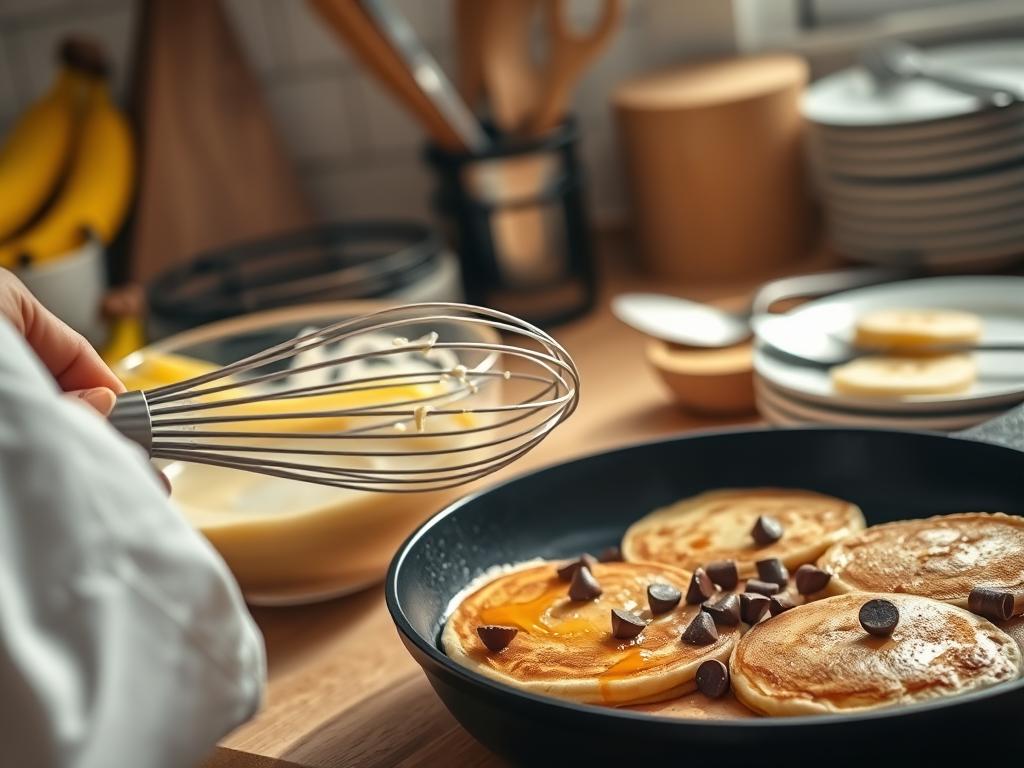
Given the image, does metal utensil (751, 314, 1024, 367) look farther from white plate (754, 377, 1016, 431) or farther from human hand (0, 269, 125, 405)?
human hand (0, 269, 125, 405)

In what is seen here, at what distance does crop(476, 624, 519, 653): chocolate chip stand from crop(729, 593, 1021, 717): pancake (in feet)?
0.34

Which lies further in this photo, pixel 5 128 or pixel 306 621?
pixel 5 128

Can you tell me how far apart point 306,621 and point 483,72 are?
0.70 m

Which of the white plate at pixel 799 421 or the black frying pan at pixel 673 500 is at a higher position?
the black frying pan at pixel 673 500

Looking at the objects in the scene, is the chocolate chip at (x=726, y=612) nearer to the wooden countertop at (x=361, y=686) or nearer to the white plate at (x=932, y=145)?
the wooden countertop at (x=361, y=686)

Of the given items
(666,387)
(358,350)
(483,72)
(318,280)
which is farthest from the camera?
(483,72)

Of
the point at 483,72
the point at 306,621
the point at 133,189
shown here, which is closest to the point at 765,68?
the point at 483,72

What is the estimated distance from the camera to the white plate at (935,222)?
3.83ft

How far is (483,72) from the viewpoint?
1.34 metres

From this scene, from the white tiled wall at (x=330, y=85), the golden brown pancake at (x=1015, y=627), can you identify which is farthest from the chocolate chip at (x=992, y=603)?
the white tiled wall at (x=330, y=85)

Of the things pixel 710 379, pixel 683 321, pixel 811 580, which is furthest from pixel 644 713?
pixel 683 321

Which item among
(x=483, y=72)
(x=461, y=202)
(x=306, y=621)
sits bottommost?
(x=306, y=621)

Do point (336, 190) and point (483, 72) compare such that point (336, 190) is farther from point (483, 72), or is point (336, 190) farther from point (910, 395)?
point (910, 395)

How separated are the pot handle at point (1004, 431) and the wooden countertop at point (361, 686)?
30cm
